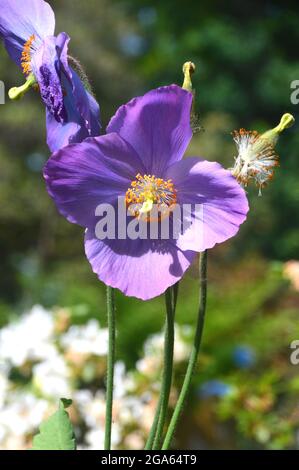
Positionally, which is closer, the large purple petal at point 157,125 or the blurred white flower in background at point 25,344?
the large purple petal at point 157,125

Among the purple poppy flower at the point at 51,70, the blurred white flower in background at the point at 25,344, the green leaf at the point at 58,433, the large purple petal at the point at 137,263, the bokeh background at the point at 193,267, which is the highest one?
the bokeh background at the point at 193,267

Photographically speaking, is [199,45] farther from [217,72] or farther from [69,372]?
[69,372]

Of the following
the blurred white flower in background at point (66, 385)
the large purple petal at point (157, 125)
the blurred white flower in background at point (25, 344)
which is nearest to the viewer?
the large purple petal at point (157, 125)

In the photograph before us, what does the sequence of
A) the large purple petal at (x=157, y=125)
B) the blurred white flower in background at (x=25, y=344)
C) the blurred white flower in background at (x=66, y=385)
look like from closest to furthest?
the large purple petal at (x=157, y=125)
the blurred white flower in background at (x=66, y=385)
the blurred white flower in background at (x=25, y=344)

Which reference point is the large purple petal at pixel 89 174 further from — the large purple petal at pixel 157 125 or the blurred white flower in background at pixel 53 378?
the blurred white flower in background at pixel 53 378

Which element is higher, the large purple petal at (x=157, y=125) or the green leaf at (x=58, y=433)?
the large purple petal at (x=157, y=125)

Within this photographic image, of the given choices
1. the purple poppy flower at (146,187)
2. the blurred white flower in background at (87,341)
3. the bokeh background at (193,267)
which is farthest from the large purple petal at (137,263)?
the blurred white flower in background at (87,341)
